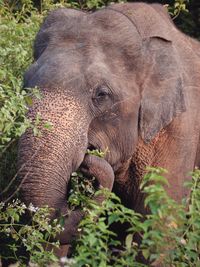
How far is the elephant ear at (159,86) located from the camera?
920 centimetres

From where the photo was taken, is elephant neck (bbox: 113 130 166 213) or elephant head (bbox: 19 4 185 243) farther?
elephant neck (bbox: 113 130 166 213)

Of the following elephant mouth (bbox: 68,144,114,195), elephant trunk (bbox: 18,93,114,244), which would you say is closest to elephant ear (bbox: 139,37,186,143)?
elephant mouth (bbox: 68,144,114,195)

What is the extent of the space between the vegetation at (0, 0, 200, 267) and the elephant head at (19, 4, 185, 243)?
15 centimetres

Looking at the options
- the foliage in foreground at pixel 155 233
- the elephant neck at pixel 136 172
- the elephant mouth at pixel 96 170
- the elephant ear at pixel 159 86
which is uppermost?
the foliage in foreground at pixel 155 233

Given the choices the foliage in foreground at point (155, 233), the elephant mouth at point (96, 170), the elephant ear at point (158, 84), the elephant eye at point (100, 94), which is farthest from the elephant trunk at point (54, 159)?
the foliage in foreground at point (155, 233)

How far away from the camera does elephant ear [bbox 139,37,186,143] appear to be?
920 centimetres

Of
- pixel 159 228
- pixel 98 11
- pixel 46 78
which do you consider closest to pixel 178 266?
pixel 159 228

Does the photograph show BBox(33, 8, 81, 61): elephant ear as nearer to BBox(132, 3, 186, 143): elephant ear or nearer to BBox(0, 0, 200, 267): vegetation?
BBox(0, 0, 200, 267): vegetation

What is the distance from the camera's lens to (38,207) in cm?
832

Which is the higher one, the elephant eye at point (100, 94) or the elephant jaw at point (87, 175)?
the elephant eye at point (100, 94)

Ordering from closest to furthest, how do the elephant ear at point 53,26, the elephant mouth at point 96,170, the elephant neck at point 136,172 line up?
the elephant mouth at point 96,170 → the elephant ear at point 53,26 → the elephant neck at point 136,172

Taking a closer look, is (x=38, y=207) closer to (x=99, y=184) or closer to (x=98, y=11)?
(x=99, y=184)

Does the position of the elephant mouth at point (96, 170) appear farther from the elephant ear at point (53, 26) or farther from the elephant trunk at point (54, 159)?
the elephant ear at point (53, 26)

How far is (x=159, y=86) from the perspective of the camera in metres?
9.26
